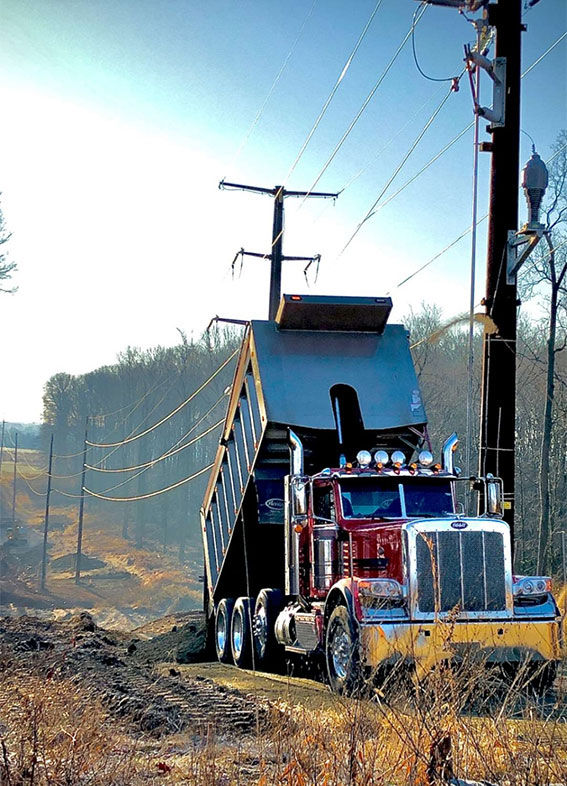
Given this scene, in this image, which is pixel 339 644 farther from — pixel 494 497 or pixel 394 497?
pixel 494 497

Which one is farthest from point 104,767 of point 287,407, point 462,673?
point 287,407

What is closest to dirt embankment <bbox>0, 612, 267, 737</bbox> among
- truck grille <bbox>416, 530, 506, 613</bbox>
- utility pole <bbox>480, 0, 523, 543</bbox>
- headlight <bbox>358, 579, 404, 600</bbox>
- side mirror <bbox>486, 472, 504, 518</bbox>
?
headlight <bbox>358, 579, 404, 600</bbox>

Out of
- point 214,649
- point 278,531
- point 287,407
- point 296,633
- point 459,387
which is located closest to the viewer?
point 296,633

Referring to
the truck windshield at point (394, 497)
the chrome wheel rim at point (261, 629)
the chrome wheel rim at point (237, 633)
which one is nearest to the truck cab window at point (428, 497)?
the truck windshield at point (394, 497)

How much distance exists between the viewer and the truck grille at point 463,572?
10.6m

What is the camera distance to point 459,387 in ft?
157

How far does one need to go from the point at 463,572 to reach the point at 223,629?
723cm

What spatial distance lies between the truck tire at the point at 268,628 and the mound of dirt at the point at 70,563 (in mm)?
52546

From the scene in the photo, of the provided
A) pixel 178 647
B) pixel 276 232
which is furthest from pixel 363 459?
pixel 276 232

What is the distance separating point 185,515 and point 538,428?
130 feet

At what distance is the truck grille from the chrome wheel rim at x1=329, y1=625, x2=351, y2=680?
0.95m

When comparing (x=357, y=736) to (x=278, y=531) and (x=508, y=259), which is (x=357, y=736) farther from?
(x=278, y=531)

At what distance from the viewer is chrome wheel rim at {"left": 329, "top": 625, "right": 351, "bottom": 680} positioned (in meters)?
10.8

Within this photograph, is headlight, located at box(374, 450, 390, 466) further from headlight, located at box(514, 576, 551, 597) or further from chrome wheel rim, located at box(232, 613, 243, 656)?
chrome wheel rim, located at box(232, 613, 243, 656)
